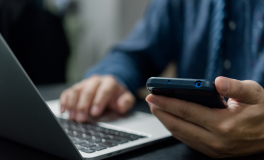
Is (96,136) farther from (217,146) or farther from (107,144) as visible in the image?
(217,146)

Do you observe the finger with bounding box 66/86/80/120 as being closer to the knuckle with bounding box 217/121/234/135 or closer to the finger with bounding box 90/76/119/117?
the finger with bounding box 90/76/119/117

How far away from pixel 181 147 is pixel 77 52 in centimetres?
154

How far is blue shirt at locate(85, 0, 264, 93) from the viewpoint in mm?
500

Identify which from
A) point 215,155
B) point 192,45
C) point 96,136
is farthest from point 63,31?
point 215,155

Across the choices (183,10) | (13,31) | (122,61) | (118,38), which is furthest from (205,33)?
(118,38)

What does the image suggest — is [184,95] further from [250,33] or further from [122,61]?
[122,61]

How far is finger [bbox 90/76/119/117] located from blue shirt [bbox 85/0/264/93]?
67 millimetres

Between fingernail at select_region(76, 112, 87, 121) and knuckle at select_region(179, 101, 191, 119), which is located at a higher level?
knuckle at select_region(179, 101, 191, 119)

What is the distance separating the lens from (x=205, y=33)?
0.64 meters

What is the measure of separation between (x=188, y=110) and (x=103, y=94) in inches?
11.4

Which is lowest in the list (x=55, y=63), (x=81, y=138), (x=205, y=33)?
(x=55, y=63)

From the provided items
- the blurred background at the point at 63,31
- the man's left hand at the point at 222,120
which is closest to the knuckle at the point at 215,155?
the man's left hand at the point at 222,120

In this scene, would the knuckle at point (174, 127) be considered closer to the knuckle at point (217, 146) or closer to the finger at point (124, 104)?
the knuckle at point (217, 146)

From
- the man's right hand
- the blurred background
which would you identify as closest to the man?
the man's right hand
